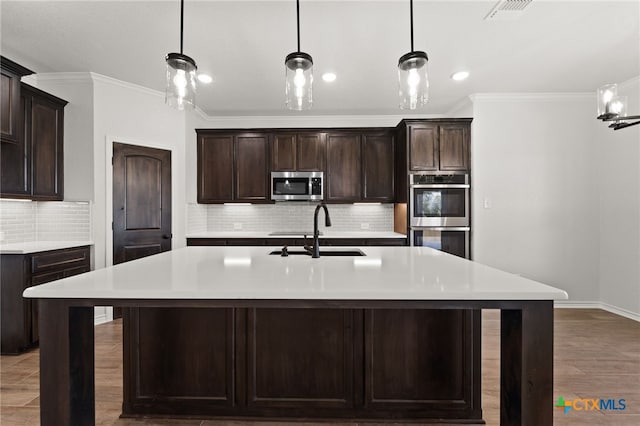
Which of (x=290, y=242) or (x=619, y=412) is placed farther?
(x=290, y=242)

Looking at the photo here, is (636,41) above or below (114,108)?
above

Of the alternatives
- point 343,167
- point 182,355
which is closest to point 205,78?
point 343,167

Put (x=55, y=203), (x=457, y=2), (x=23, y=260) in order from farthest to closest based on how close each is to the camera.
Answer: (x=55, y=203) < (x=23, y=260) < (x=457, y=2)

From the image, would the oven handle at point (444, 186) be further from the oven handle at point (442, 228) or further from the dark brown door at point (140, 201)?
the dark brown door at point (140, 201)

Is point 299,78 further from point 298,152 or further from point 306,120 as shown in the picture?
point 306,120

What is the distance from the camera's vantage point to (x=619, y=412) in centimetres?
209

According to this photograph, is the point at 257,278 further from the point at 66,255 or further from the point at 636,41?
the point at 636,41

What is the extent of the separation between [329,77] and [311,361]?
9.32 feet

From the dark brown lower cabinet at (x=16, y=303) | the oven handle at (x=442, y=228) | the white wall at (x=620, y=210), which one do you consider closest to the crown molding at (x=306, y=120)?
the oven handle at (x=442, y=228)

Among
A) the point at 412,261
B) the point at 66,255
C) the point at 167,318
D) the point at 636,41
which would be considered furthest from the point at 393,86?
the point at 66,255

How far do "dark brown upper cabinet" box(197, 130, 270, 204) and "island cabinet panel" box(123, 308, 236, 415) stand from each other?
119 inches

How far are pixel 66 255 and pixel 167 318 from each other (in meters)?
2.12

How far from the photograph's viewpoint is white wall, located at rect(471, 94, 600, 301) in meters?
4.27

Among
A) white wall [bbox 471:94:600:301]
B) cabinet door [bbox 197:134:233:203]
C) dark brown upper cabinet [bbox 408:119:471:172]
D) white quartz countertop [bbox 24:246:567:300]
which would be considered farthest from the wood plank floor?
cabinet door [bbox 197:134:233:203]
